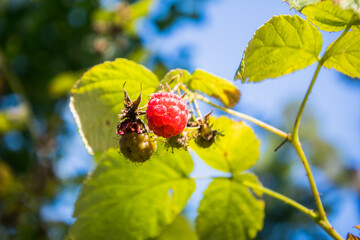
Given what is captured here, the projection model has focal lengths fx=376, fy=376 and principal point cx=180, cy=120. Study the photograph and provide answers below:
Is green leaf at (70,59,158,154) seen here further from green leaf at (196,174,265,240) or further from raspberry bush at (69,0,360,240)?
green leaf at (196,174,265,240)

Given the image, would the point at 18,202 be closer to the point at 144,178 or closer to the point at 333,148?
the point at 144,178

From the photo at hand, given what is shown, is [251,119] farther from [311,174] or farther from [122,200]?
[122,200]

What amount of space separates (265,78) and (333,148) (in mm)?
11816

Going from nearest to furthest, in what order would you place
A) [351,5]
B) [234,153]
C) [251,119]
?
1. [351,5]
2. [251,119]
3. [234,153]

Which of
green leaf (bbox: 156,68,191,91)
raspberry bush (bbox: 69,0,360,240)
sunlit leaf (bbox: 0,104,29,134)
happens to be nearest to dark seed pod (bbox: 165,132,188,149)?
raspberry bush (bbox: 69,0,360,240)

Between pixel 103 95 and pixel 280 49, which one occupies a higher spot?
pixel 280 49

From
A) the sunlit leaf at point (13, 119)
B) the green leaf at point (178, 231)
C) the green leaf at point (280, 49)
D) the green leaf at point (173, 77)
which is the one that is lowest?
the sunlit leaf at point (13, 119)

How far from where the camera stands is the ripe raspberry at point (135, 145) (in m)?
1.00

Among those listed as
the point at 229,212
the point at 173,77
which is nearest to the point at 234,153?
the point at 229,212

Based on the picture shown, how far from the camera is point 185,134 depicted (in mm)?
1099

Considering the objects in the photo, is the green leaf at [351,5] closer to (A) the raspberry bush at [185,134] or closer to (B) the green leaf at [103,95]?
(A) the raspberry bush at [185,134]

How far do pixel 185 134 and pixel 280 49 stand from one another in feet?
1.23

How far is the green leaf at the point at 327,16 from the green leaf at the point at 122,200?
→ 71cm

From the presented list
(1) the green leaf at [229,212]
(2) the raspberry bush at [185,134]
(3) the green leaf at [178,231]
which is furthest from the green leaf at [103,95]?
(3) the green leaf at [178,231]
